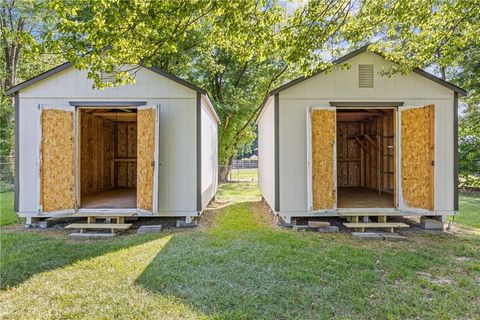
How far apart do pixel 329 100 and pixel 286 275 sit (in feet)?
13.2

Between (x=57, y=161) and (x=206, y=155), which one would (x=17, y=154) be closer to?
(x=57, y=161)

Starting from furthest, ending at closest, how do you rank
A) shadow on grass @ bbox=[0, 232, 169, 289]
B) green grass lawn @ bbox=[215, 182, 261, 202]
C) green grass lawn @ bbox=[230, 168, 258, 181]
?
green grass lawn @ bbox=[230, 168, 258, 181], green grass lawn @ bbox=[215, 182, 261, 202], shadow on grass @ bbox=[0, 232, 169, 289]

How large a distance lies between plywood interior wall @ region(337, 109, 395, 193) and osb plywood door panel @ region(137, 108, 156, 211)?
5.88m

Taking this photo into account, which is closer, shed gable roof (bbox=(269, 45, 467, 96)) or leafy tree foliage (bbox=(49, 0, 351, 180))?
leafy tree foliage (bbox=(49, 0, 351, 180))

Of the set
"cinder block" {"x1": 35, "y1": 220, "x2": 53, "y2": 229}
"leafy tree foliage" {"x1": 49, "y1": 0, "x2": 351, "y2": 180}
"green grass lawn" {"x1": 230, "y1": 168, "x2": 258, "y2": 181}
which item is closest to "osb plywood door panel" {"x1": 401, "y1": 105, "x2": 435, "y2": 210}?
"leafy tree foliage" {"x1": 49, "y1": 0, "x2": 351, "y2": 180}

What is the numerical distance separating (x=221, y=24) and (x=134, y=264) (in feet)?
13.2

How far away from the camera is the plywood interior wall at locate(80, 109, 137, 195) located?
918 centimetres

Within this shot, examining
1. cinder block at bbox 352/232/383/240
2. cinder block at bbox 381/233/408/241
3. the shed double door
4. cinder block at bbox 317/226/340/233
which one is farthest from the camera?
cinder block at bbox 317/226/340/233

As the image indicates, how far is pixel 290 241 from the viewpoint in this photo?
524 centimetres

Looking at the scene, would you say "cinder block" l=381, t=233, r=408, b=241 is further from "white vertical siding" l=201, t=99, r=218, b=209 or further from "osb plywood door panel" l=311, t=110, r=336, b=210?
"white vertical siding" l=201, t=99, r=218, b=209

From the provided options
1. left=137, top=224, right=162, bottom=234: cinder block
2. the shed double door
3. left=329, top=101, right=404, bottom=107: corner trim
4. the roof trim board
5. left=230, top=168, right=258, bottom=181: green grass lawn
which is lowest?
left=137, top=224, right=162, bottom=234: cinder block

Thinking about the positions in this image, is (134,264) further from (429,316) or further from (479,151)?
(479,151)

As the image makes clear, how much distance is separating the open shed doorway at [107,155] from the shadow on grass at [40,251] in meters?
2.14

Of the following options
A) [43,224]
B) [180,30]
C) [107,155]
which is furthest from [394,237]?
[107,155]
